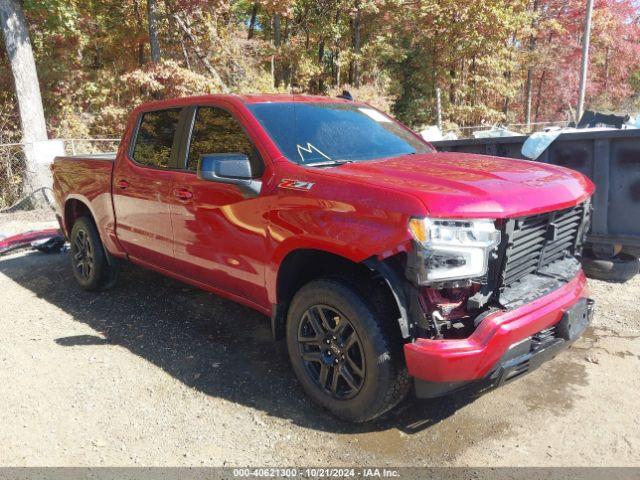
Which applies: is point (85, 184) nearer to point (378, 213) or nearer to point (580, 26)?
point (378, 213)

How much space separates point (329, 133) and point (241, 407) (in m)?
1.91

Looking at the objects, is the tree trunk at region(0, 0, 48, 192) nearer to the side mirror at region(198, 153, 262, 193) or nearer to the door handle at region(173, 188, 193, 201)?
the door handle at region(173, 188, 193, 201)

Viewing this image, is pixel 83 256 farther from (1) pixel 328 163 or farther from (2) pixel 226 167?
(1) pixel 328 163

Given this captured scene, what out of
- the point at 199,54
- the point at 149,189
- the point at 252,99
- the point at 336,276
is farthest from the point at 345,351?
the point at 199,54

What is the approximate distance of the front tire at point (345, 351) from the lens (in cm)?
282

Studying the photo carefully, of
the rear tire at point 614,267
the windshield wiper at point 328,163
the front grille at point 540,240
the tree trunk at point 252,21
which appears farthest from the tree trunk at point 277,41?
the front grille at point 540,240

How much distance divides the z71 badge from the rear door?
1259 millimetres

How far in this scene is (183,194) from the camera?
3938 mm

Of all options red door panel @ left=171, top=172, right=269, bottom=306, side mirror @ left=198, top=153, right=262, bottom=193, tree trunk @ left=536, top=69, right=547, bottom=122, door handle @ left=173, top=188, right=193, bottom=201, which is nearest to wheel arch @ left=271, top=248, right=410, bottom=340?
red door panel @ left=171, top=172, right=269, bottom=306

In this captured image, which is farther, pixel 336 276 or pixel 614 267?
pixel 614 267

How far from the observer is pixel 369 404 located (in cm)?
293

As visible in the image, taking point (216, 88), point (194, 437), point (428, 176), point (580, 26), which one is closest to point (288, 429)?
point (194, 437)

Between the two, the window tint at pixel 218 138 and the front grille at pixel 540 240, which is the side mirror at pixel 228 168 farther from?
the front grille at pixel 540 240

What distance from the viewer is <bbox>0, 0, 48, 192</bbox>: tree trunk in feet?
35.9
